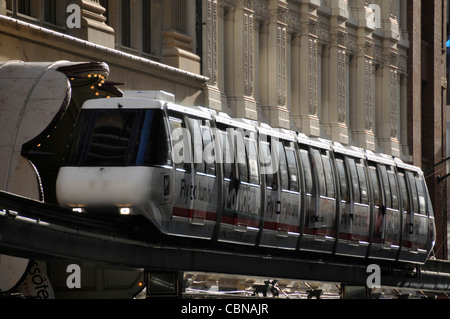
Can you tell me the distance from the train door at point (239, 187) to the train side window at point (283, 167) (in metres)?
1.31

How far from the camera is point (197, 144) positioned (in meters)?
27.0

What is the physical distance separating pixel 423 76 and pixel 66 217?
42640 mm

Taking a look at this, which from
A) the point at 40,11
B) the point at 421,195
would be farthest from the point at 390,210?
the point at 40,11

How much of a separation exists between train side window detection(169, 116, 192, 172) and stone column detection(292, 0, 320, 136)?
23.5 m

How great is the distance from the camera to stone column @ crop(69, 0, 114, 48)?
34531 millimetres

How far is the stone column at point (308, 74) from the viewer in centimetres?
5012

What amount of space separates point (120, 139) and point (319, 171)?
8072 mm

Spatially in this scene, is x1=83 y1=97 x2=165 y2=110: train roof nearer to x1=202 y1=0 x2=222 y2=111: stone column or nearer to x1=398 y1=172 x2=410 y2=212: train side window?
x1=398 y1=172 x2=410 y2=212: train side window

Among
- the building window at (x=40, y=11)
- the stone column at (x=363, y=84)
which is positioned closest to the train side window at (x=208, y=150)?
the building window at (x=40, y=11)

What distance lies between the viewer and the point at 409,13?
201ft

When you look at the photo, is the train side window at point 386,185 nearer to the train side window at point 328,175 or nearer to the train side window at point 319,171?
the train side window at point 328,175
